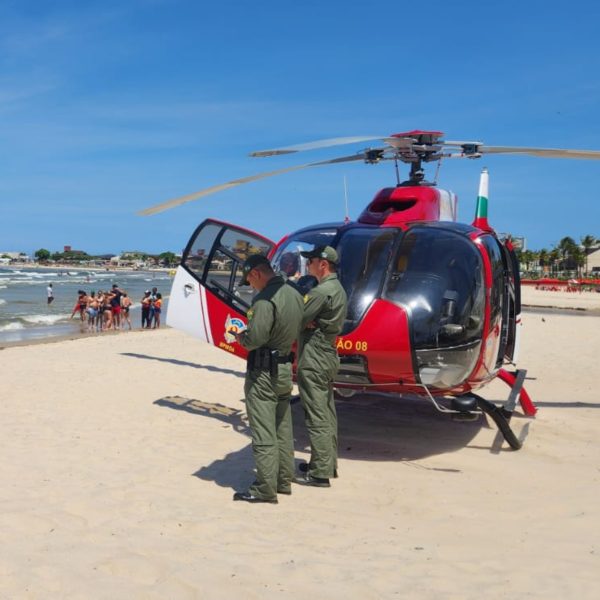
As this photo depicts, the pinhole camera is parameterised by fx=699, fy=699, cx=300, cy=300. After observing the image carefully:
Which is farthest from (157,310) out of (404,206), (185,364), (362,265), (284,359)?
(284,359)

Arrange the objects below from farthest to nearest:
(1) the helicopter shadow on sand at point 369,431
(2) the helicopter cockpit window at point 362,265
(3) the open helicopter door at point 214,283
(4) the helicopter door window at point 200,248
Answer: (4) the helicopter door window at point 200,248
(3) the open helicopter door at point 214,283
(1) the helicopter shadow on sand at point 369,431
(2) the helicopter cockpit window at point 362,265

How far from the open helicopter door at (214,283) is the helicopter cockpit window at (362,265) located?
142cm

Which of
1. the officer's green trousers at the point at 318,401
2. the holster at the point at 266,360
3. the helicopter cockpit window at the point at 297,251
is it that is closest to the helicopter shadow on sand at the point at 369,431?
the officer's green trousers at the point at 318,401

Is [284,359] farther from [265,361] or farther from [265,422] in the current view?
[265,422]

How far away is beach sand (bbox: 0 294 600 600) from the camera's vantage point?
12.3 feet

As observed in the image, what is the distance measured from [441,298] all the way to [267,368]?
1729mm

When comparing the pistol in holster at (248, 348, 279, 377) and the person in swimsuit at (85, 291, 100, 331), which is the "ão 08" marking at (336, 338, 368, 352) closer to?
the pistol in holster at (248, 348, 279, 377)

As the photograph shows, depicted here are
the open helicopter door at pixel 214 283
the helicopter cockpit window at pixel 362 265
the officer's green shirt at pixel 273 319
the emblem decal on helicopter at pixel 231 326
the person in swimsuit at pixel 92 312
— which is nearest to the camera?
the officer's green shirt at pixel 273 319

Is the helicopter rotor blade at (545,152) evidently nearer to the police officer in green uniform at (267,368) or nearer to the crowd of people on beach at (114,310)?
the police officer in green uniform at (267,368)

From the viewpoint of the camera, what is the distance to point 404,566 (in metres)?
3.98

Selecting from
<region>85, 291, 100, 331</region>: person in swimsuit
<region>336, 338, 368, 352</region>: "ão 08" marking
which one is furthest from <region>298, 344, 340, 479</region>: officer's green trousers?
<region>85, 291, 100, 331</region>: person in swimsuit

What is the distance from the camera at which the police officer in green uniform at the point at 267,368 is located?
5.02m

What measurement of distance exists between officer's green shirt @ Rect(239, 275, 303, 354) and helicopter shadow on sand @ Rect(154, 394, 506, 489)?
126 centimetres

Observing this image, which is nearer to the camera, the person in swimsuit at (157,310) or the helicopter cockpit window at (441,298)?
the helicopter cockpit window at (441,298)
